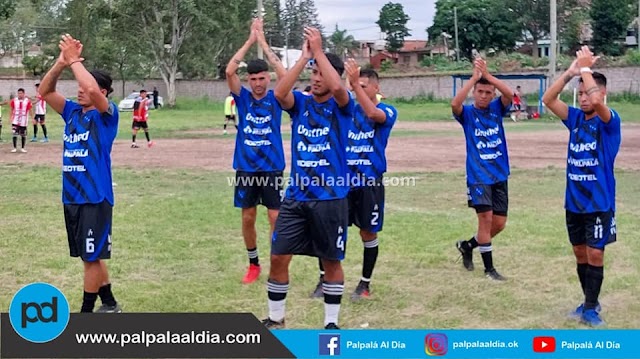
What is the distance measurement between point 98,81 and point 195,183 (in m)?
9.18

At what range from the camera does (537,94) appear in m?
49.2

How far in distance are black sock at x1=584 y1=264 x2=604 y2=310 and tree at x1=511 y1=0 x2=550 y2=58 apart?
239ft

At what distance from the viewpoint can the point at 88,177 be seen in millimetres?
6535

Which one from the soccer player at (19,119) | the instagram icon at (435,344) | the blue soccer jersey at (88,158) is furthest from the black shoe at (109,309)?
the soccer player at (19,119)

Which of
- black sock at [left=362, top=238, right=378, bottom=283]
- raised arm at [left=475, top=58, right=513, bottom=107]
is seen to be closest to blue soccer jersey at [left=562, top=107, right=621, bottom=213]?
raised arm at [left=475, top=58, right=513, bottom=107]

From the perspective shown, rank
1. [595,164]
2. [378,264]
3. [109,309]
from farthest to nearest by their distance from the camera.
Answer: [378,264], [109,309], [595,164]

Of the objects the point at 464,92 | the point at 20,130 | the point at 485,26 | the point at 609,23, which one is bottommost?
the point at 20,130

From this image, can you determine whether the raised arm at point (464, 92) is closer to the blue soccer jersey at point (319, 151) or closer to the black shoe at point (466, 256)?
the black shoe at point (466, 256)

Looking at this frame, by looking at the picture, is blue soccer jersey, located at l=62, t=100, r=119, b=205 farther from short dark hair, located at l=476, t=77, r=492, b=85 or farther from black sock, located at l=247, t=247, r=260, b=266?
short dark hair, located at l=476, t=77, r=492, b=85

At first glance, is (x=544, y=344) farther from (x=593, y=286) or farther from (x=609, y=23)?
(x=609, y=23)

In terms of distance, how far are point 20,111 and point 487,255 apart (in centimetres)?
1788

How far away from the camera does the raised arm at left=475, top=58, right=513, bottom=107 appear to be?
26.2 feet

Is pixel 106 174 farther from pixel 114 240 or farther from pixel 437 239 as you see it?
pixel 437 239

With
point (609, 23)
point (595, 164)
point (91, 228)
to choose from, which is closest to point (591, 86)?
point (595, 164)
